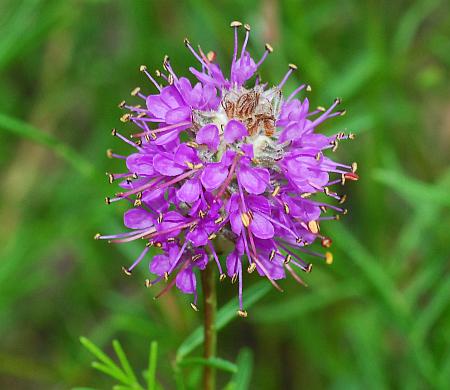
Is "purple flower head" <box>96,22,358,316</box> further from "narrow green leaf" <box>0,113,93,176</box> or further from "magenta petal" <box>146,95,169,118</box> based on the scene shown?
"narrow green leaf" <box>0,113,93,176</box>

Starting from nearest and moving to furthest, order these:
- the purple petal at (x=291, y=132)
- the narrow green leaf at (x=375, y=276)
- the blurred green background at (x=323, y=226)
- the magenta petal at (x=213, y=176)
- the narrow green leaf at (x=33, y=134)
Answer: the magenta petal at (x=213, y=176)
the purple petal at (x=291, y=132)
the narrow green leaf at (x=33, y=134)
the narrow green leaf at (x=375, y=276)
the blurred green background at (x=323, y=226)

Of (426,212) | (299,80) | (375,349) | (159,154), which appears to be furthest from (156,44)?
(159,154)

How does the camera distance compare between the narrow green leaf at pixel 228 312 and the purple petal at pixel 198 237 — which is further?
the narrow green leaf at pixel 228 312

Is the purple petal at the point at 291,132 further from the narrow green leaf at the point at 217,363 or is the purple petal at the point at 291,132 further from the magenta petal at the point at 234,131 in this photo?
the narrow green leaf at the point at 217,363

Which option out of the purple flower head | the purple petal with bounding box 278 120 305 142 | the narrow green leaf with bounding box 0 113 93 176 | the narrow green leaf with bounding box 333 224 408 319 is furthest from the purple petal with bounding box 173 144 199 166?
the narrow green leaf with bounding box 333 224 408 319

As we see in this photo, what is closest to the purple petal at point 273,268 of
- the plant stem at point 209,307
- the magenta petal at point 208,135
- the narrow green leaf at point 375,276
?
the plant stem at point 209,307

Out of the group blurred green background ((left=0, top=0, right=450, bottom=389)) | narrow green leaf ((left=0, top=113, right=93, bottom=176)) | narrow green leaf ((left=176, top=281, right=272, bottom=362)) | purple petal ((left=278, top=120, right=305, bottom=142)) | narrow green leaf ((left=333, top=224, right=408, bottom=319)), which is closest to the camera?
purple petal ((left=278, top=120, right=305, bottom=142))

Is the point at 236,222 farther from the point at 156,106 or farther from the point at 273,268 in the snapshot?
the point at 156,106
